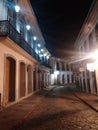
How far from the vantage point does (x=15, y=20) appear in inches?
542

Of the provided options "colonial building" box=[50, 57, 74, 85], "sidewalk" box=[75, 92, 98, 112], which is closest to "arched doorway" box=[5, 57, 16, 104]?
"sidewalk" box=[75, 92, 98, 112]

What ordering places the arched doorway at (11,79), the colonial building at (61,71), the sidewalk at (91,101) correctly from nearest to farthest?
1. the sidewalk at (91,101)
2. the arched doorway at (11,79)
3. the colonial building at (61,71)

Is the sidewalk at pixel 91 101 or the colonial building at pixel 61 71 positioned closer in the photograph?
the sidewalk at pixel 91 101

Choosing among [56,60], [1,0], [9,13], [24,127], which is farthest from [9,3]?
[56,60]

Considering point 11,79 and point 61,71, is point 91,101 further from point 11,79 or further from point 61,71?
point 61,71

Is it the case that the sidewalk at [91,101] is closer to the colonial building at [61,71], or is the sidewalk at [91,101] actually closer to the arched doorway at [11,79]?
the arched doorway at [11,79]

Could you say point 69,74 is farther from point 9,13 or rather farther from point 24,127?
point 24,127

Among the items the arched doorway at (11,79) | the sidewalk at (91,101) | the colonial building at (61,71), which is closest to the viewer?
the sidewalk at (91,101)

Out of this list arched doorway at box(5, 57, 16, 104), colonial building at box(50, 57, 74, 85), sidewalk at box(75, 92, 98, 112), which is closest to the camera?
sidewalk at box(75, 92, 98, 112)

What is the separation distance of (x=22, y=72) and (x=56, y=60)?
37.7 metres

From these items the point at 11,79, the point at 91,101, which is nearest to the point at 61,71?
the point at 91,101

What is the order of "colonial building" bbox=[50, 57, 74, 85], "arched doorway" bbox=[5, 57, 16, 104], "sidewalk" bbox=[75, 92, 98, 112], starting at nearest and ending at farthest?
"sidewalk" bbox=[75, 92, 98, 112], "arched doorway" bbox=[5, 57, 16, 104], "colonial building" bbox=[50, 57, 74, 85]

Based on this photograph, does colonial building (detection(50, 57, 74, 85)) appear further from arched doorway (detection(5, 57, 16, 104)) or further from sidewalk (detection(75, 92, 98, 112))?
arched doorway (detection(5, 57, 16, 104))

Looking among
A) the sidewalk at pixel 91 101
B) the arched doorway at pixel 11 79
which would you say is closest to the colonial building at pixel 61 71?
the sidewalk at pixel 91 101
